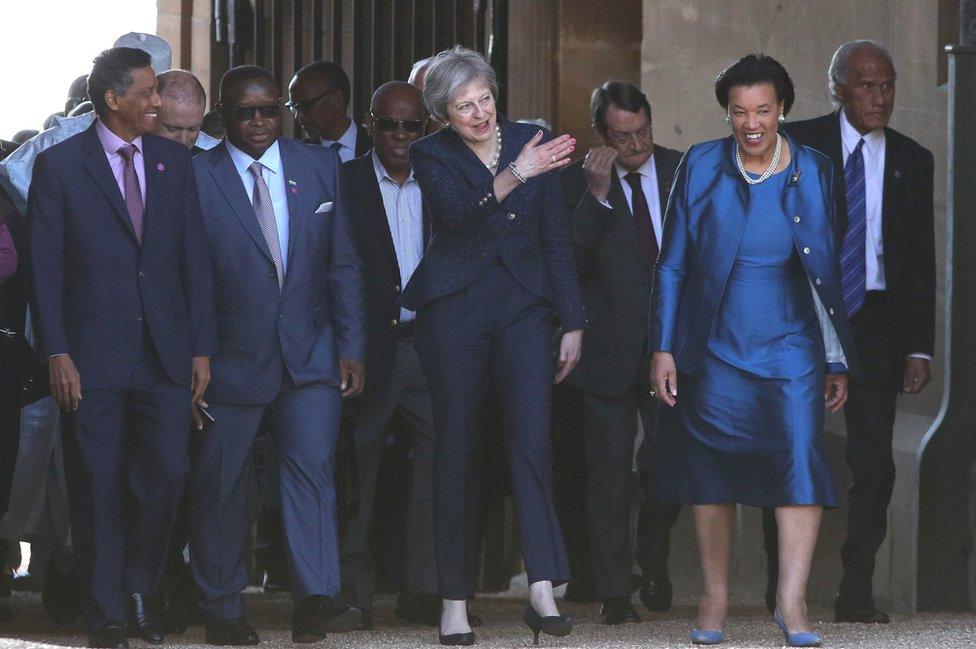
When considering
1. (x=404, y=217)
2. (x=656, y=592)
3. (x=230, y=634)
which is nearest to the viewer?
(x=230, y=634)

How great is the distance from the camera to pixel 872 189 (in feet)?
25.4

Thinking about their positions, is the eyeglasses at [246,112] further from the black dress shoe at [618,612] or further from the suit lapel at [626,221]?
the black dress shoe at [618,612]

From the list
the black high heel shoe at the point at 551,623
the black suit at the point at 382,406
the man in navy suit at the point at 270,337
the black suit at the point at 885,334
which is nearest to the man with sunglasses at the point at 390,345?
the black suit at the point at 382,406

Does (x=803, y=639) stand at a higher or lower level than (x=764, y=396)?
lower

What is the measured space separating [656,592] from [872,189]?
179cm

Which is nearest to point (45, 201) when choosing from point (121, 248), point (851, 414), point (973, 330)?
point (121, 248)

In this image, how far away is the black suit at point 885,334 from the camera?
7.63 metres

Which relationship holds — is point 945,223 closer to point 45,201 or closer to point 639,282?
point 639,282

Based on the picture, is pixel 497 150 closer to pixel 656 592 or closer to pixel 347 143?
pixel 347 143

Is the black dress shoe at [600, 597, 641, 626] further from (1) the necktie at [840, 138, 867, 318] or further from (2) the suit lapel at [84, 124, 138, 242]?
(2) the suit lapel at [84, 124, 138, 242]

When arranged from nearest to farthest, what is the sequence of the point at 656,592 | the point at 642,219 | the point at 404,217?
1. the point at 404,217
2. the point at 642,219
3. the point at 656,592

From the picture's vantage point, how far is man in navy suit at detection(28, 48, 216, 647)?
22.2 feet

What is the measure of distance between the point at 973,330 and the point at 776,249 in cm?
194

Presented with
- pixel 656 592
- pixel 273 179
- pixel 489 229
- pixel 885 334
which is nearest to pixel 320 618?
pixel 489 229
